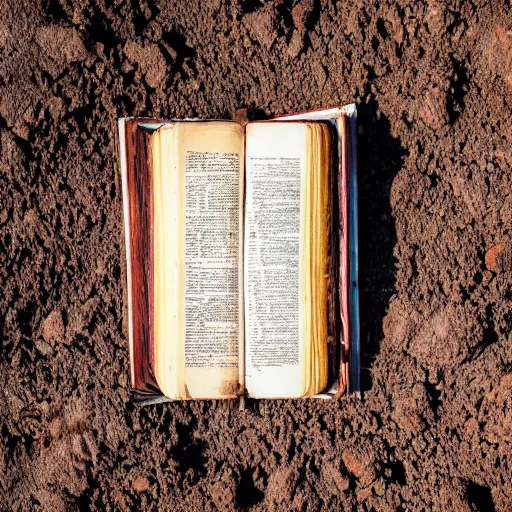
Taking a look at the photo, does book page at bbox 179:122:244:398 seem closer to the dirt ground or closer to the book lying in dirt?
the book lying in dirt

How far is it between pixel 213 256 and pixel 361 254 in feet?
1.12

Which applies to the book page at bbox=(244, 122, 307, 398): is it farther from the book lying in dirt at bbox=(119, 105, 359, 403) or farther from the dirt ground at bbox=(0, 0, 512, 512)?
the dirt ground at bbox=(0, 0, 512, 512)

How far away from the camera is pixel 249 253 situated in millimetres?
1302

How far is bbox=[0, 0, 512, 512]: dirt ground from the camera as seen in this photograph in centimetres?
140

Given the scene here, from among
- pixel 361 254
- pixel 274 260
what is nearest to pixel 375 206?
pixel 361 254

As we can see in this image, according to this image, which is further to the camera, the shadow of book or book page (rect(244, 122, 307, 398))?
the shadow of book

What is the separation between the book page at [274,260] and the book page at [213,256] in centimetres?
3

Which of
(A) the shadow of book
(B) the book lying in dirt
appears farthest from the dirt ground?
(B) the book lying in dirt

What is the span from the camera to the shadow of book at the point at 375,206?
4.63 feet

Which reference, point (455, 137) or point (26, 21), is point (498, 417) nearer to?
point (455, 137)

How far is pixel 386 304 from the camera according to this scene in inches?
55.6

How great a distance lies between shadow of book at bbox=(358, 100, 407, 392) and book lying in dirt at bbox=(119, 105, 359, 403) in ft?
0.32

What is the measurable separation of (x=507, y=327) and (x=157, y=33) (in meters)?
1.03

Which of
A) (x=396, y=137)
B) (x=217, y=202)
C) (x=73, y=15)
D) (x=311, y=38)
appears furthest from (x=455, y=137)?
(x=73, y=15)
